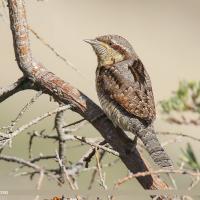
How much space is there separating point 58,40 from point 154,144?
19.5 m

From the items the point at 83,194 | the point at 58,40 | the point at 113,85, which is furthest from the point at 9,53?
the point at 83,194

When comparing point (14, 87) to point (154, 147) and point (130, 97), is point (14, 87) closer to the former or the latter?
point (154, 147)

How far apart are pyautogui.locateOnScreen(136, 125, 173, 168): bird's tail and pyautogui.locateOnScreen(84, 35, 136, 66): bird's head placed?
76 centimetres

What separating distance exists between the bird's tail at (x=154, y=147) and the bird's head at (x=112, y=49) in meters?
0.76

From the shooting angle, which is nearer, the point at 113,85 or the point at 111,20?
the point at 113,85

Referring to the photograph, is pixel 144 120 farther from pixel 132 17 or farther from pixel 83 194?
pixel 132 17

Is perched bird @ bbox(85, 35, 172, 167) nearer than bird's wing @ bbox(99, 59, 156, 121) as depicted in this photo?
Yes

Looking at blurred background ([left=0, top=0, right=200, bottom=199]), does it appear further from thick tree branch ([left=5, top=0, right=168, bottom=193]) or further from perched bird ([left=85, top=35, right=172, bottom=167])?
thick tree branch ([left=5, top=0, right=168, bottom=193])

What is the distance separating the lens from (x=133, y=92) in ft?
16.8

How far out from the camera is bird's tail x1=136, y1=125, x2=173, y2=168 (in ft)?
14.6

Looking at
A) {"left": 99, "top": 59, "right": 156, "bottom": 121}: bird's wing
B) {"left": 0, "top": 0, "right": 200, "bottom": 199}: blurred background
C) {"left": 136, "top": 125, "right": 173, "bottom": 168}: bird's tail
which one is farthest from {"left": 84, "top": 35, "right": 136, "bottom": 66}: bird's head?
{"left": 0, "top": 0, "right": 200, "bottom": 199}: blurred background

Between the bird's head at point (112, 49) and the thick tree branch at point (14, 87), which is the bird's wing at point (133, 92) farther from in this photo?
the thick tree branch at point (14, 87)

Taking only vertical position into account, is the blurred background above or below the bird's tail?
below

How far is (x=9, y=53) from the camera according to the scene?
73.5 feet
